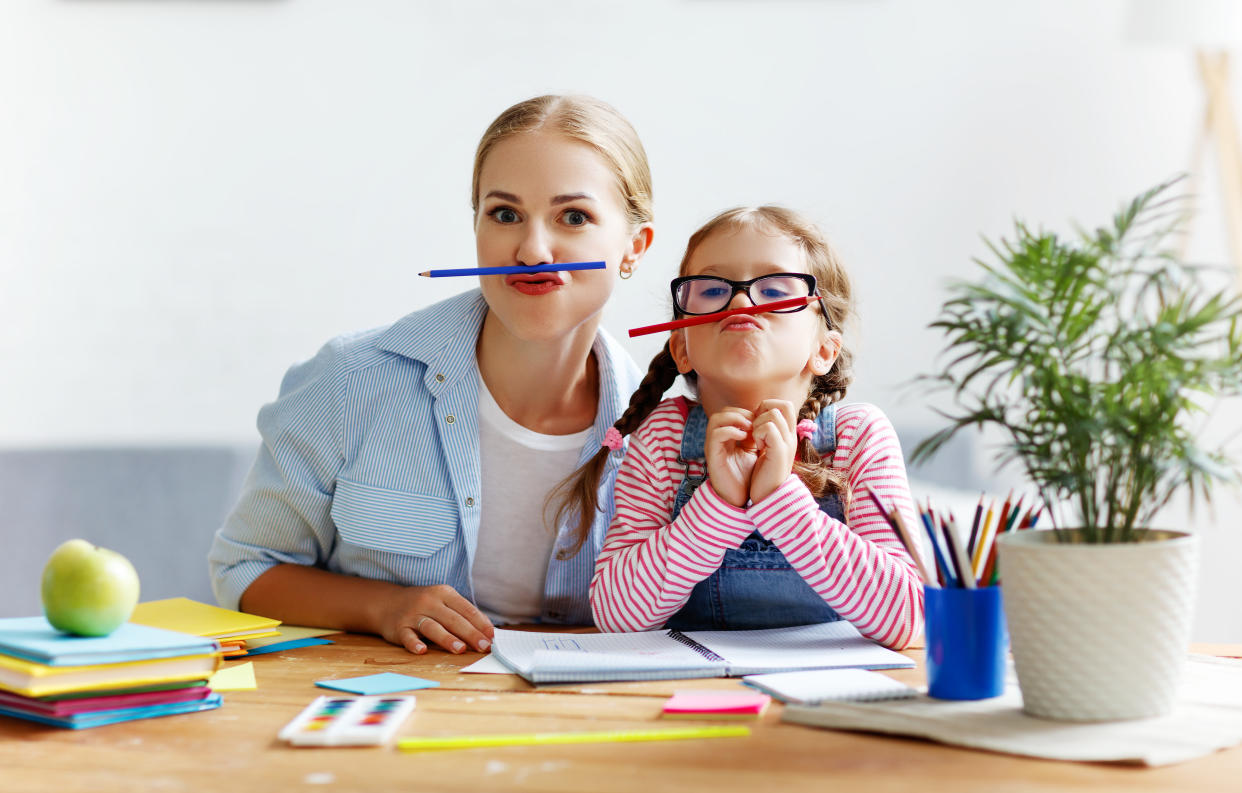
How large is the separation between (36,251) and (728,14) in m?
1.68

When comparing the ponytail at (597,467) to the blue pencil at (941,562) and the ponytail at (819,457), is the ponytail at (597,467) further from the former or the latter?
the blue pencil at (941,562)

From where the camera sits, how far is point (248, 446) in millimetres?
2357

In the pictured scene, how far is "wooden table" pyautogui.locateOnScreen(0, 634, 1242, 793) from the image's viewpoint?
721 mm

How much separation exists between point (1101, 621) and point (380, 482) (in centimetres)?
90

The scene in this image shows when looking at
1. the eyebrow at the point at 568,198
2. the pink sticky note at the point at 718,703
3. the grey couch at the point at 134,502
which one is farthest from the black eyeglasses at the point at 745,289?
the grey couch at the point at 134,502

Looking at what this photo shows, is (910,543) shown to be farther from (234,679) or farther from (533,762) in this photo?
(234,679)

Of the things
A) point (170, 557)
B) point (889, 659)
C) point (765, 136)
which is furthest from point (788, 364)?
point (170, 557)

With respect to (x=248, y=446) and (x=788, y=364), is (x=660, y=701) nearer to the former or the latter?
(x=788, y=364)

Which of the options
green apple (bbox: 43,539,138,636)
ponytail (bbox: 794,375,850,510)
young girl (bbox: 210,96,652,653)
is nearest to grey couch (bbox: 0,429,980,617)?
young girl (bbox: 210,96,652,653)

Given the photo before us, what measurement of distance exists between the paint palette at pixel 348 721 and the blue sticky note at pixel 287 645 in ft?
0.77

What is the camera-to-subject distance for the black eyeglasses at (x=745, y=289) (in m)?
1.19

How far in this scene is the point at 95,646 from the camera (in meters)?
0.86

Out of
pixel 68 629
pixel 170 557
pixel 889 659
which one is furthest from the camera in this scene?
pixel 170 557

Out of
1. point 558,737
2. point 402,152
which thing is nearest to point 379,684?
point 558,737
